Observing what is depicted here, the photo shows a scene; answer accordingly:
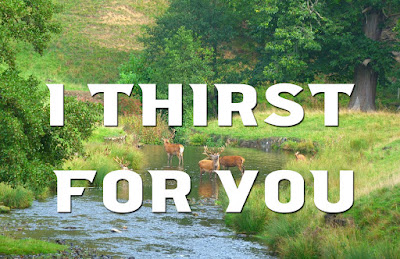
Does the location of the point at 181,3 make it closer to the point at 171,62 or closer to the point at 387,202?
the point at 171,62

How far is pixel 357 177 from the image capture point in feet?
66.6

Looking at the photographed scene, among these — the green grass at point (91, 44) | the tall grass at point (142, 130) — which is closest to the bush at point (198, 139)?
the tall grass at point (142, 130)

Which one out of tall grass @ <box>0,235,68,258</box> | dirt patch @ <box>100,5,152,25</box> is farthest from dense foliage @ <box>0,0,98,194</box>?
dirt patch @ <box>100,5,152,25</box>

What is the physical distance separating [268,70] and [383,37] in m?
9.91

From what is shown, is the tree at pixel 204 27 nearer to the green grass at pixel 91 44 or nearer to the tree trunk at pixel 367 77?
the green grass at pixel 91 44

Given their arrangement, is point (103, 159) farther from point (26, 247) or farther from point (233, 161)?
point (26, 247)

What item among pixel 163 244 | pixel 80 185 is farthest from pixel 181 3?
pixel 163 244

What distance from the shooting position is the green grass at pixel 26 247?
14.3 meters

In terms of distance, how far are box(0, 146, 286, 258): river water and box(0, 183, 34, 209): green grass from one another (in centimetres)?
44

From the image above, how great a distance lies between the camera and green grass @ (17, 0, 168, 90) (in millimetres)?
66000

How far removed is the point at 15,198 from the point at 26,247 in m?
6.03

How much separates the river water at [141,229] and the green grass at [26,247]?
1077 millimetres

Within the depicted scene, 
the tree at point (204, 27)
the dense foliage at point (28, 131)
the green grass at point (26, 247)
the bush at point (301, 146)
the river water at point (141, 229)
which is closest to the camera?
the dense foliage at point (28, 131)

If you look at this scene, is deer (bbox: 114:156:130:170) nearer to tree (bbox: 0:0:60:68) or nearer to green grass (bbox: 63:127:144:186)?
green grass (bbox: 63:127:144:186)
